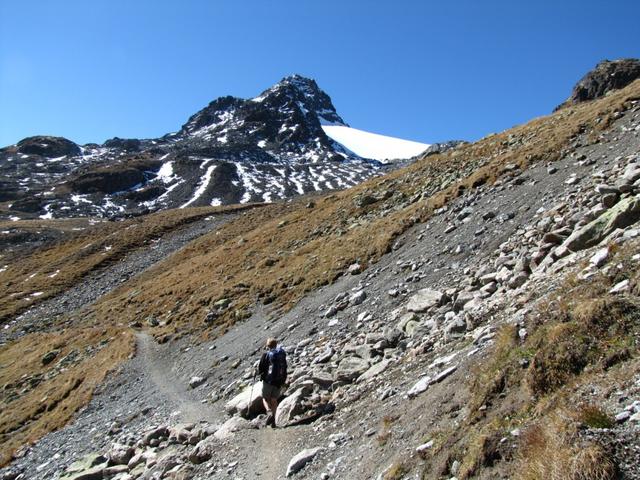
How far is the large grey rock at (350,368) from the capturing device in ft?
45.0

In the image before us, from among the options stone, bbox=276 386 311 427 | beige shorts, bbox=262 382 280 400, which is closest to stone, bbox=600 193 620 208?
stone, bbox=276 386 311 427

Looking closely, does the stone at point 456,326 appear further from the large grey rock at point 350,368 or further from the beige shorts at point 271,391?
the beige shorts at point 271,391

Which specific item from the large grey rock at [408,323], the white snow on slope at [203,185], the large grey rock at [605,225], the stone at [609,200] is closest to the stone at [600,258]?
the large grey rock at [605,225]

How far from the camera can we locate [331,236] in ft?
111

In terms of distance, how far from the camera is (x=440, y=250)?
2105cm

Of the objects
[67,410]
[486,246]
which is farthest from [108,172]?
[486,246]

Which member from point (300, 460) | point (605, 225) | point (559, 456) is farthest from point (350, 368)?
point (559, 456)

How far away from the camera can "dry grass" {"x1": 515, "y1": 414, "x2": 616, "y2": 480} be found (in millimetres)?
5199

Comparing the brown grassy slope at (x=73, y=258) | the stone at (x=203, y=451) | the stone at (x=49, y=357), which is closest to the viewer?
the stone at (x=203, y=451)

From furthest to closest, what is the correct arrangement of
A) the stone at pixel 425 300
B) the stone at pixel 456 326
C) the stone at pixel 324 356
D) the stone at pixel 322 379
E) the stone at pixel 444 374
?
the stone at pixel 324 356 < the stone at pixel 425 300 < the stone at pixel 322 379 < the stone at pixel 456 326 < the stone at pixel 444 374

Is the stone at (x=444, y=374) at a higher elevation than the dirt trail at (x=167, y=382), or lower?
higher

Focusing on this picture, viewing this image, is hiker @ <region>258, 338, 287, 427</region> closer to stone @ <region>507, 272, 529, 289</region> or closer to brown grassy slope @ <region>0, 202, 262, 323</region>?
stone @ <region>507, 272, 529, 289</region>

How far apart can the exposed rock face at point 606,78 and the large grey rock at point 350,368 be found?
336 ft

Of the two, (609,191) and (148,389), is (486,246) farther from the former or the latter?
(148,389)
